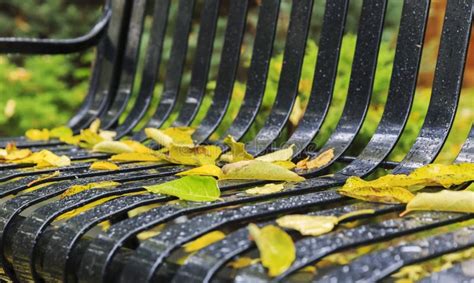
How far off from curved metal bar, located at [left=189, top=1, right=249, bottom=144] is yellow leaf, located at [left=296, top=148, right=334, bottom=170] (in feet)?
1.51

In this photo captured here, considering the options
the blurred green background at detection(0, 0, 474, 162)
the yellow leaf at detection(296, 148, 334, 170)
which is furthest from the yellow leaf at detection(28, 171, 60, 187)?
the blurred green background at detection(0, 0, 474, 162)

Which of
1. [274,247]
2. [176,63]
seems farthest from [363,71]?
[274,247]

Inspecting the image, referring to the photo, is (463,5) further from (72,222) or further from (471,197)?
(72,222)

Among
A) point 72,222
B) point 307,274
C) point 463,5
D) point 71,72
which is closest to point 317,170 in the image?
point 463,5

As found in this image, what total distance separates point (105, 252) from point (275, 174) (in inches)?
17.2

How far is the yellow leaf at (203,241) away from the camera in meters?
1.04

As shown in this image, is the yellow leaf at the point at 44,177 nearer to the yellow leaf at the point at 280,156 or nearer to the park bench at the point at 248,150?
the park bench at the point at 248,150

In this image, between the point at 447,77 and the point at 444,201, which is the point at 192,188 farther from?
the point at 447,77

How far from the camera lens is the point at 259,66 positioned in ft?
6.71

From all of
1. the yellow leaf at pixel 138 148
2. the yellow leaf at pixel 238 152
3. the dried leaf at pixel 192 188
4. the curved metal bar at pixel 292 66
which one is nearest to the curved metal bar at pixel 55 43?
the yellow leaf at pixel 138 148

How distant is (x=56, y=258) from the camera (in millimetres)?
1151

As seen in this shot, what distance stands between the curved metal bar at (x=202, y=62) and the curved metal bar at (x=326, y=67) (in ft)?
1.27

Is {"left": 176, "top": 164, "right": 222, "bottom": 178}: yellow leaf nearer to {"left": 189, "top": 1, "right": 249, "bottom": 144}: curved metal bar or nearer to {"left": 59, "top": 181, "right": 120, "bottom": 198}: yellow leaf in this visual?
{"left": 59, "top": 181, "right": 120, "bottom": 198}: yellow leaf

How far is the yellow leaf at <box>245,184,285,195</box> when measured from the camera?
1.30m
